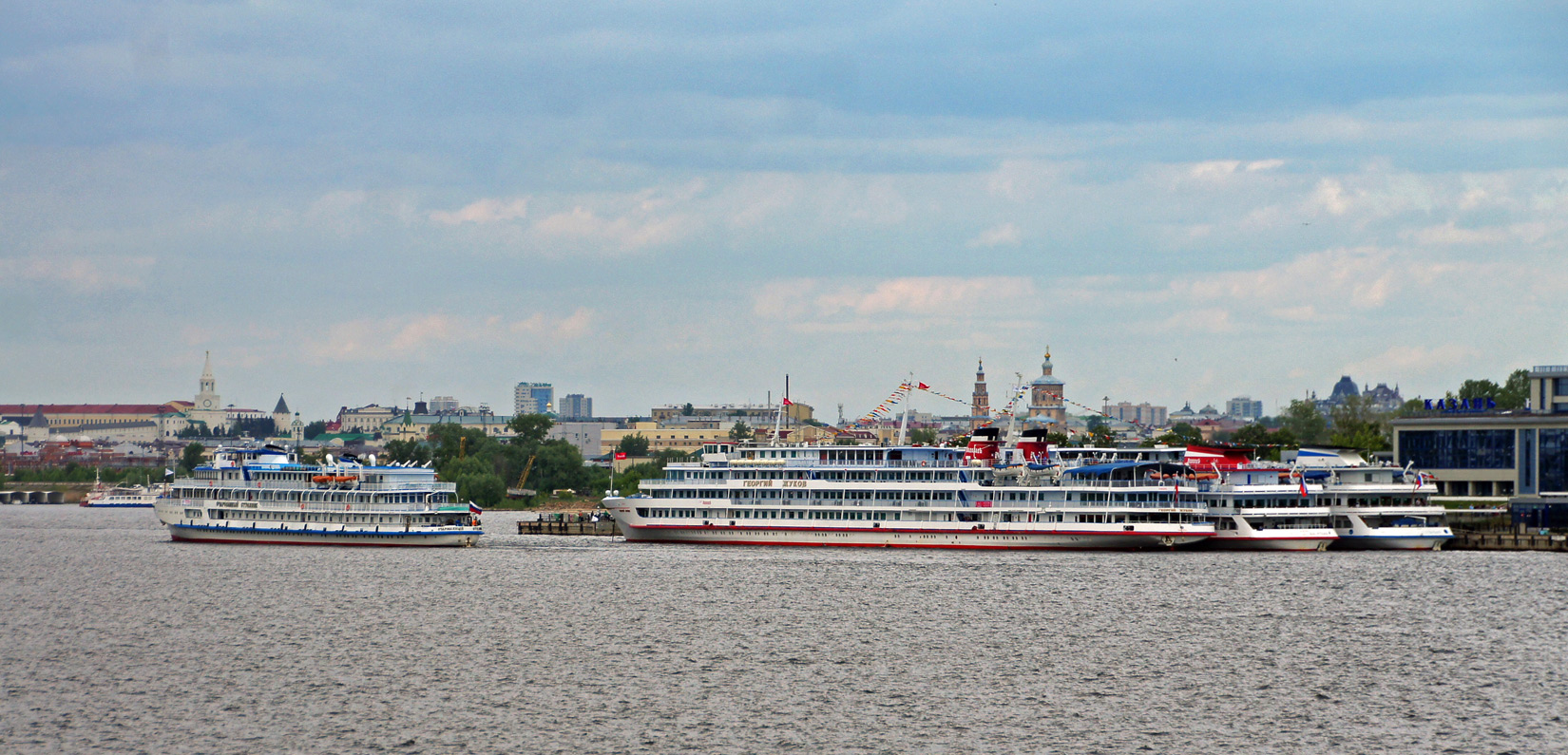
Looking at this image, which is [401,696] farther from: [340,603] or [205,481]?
[205,481]

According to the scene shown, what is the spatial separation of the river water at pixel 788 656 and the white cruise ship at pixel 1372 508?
8958mm

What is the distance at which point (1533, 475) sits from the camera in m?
140

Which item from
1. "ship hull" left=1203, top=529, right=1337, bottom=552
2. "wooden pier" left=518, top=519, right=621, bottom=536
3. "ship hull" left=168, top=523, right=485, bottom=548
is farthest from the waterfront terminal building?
"ship hull" left=168, top=523, right=485, bottom=548

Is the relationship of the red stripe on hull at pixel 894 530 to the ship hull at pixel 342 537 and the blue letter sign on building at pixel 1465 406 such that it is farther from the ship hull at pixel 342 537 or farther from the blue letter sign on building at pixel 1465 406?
the blue letter sign on building at pixel 1465 406

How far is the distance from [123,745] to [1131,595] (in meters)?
52.1

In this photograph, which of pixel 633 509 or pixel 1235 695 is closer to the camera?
pixel 1235 695

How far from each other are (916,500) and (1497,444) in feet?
202

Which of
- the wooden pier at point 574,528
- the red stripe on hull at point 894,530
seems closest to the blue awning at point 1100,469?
the red stripe on hull at point 894,530

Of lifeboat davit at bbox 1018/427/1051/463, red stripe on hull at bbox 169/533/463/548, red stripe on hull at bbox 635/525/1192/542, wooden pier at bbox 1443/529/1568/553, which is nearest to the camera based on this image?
red stripe on hull at bbox 635/525/1192/542

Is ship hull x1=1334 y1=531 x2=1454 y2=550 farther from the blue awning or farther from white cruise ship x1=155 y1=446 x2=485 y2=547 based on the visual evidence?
white cruise ship x1=155 y1=446 x2=485 y2=547

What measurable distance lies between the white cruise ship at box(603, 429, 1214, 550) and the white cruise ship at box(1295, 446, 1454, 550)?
10020 millimetres

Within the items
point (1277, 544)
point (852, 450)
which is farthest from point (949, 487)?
point (1277, 544)

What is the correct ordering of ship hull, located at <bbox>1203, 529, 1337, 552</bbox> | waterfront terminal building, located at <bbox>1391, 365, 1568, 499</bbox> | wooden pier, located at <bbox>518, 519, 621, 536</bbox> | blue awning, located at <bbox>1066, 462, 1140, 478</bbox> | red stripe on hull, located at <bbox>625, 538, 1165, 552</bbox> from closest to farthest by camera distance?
blue awning, located at <bbox>1066, 462, 1140, 478</bbox> < ship hull, located at <bbox>1203, 529, 1337, 552</bbox> < red stripe on hull, located at <bbox>625, 538, 1165, 552</bbox> < wooden pier, located at <bbox>518, 519, 621, 536</bbox> < waterfront terminal building, located at <bbox>1391, 365, 1568, 499</bbox>

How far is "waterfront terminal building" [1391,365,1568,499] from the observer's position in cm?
13800
